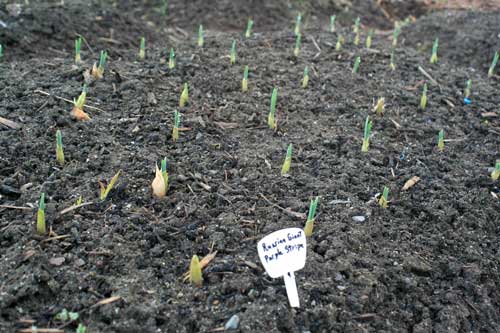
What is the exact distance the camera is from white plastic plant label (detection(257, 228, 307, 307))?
163 cm

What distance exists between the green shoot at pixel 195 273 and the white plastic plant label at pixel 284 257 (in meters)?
0.18

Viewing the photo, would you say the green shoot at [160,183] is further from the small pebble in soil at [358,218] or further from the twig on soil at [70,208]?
the small pebble in soil at [358,218]

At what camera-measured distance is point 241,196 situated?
2049mm

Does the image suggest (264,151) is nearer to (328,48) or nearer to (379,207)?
(379,207)

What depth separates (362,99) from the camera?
288cm

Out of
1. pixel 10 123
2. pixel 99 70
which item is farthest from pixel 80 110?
pixel 99 70

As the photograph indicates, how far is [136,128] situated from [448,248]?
1299 mm

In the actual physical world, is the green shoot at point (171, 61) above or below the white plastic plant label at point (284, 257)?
above

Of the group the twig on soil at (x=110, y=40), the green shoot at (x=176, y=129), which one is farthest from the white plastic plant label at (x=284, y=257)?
the twig on soil at (x=110, y=40)

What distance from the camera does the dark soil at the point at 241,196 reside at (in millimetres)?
1636

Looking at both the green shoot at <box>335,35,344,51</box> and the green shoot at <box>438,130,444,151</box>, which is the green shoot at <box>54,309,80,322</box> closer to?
the green shoot at <box>438,130,444,151</box>

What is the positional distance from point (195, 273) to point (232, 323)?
19 centimetres

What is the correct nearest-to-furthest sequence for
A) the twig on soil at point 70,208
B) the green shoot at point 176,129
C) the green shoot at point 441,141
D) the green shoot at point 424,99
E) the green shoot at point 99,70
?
the twig on soil at point 70,208, the green shoot at point 176,129, the green shoot at point 441,141, the green shoot at point 99,70, the green shoot at point 424,99

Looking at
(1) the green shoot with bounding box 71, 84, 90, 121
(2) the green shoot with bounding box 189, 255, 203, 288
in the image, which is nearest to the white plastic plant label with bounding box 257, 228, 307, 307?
(2) the green shoot with bounding box 189, 255, 203, 288
